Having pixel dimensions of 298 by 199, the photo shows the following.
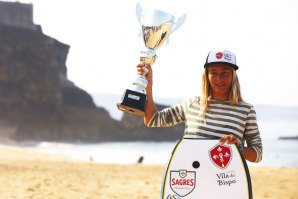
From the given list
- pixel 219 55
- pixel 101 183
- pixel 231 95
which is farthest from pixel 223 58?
pixel 101 183

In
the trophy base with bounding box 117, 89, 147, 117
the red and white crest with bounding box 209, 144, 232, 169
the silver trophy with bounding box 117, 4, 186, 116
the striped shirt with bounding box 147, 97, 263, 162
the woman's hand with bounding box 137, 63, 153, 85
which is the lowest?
the red and white crest with bounding box 209, 144, 232, 169

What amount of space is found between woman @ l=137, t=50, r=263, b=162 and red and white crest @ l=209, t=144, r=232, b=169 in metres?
0.04

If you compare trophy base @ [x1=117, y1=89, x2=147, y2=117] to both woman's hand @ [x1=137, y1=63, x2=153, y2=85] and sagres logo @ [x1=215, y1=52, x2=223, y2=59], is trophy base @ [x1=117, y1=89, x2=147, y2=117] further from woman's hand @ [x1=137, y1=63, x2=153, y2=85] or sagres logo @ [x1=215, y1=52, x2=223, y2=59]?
sagres logo @ [x1=215, y1=52, x2=223, y2=59]

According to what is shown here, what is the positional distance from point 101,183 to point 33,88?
47.7m

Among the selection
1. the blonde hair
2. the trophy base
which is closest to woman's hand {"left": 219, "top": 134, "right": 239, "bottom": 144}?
the blonde hair

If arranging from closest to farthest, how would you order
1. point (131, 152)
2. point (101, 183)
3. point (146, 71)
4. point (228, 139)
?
1. point (228, 139)
2. point (146, 71)
3. point (101, 183)
4. point (131, 152)

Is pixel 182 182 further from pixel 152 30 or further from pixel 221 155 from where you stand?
pixel 152 30

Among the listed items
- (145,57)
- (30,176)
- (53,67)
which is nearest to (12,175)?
(30,176)

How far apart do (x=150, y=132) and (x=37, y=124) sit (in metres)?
15.0

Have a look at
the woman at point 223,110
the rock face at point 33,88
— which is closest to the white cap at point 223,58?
the woman at point 223,110

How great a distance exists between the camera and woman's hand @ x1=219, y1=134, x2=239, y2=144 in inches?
99.7

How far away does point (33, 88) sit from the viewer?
54.3 meters

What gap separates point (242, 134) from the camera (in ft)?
8.73

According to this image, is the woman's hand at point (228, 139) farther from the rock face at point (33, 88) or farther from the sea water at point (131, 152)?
the rock face at point (33, 88)
